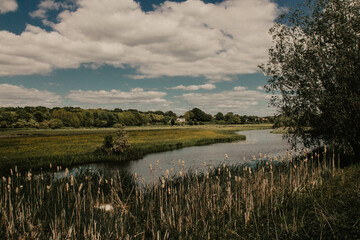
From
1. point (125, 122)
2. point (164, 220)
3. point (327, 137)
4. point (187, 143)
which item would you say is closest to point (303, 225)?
point (164, 220)

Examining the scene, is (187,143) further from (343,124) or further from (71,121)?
(71,121)

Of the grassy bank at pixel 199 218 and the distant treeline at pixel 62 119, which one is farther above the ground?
the distant treeline at pixel 62 119

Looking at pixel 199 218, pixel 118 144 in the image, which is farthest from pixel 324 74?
pixel 118 144

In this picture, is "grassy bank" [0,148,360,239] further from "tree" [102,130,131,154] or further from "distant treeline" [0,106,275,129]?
"distant treeline" [0,106,275,129]

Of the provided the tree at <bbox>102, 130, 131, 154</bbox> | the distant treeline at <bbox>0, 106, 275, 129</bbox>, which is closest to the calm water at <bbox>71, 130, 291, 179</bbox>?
the tree at <bbox>102, 130, 131, 154</bbox>

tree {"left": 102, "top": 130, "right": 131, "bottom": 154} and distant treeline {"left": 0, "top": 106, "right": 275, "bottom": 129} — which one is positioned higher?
distant treeline {"left": 0, "top": 106, "right": 275, "bottom": 129}

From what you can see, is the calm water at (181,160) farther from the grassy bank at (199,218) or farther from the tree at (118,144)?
the grassy bank at (199,218)

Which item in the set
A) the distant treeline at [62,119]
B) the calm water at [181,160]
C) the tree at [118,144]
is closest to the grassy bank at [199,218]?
the calm water at [181,160]

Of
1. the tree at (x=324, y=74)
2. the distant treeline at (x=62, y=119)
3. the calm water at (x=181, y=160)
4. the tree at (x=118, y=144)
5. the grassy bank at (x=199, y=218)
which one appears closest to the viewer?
the grassy bank at (x=199, y=218)

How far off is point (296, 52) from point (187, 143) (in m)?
31.6

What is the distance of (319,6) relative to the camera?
1673 centimetres

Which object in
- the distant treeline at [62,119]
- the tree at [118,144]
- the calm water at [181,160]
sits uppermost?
the distant treeline at [62,119]

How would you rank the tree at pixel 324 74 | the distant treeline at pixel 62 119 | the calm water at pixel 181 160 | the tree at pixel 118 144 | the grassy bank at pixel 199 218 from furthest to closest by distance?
the distant treeline at pixel 62 119, the tree at pixel 118 144, the calm water at pixel 181 160, the tree at pixel 324 74, the grassy bank at pixel 199 218

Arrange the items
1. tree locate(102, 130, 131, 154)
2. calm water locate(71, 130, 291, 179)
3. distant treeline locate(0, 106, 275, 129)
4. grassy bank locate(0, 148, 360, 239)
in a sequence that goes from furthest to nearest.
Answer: distant treeline locate(0, 106, 275, 129), tree locate(102, 130, 131, 154), calm water locate(71, 130, 291, 179), grassy bank locate(0, 148, 360, 239)
